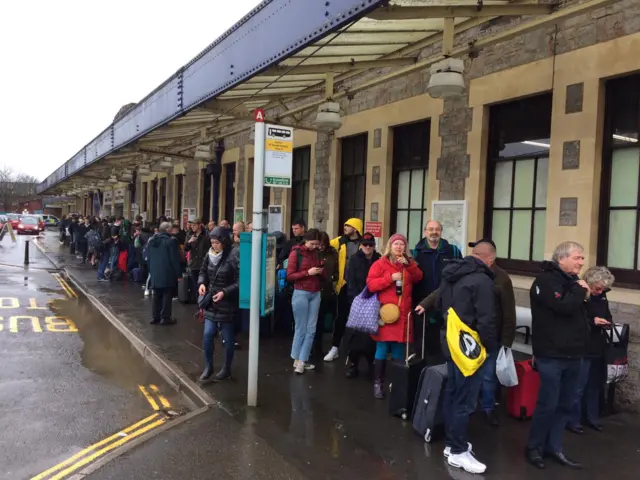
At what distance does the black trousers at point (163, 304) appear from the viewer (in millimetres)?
9320

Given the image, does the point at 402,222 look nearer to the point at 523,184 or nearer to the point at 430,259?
the point at 523,184

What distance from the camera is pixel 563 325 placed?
4012mm

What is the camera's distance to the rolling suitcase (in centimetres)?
515

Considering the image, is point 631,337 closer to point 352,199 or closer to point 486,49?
point 486,49

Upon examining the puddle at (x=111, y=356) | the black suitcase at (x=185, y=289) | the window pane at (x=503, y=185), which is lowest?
the puddle at (x=111, y=356)

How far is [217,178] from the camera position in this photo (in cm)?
1625

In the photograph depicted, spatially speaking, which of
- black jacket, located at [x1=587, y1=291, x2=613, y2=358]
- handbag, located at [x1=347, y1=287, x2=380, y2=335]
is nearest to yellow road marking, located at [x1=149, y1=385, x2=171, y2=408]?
handbag, located at [x1=347, y1=287, x2=380, y2=335]

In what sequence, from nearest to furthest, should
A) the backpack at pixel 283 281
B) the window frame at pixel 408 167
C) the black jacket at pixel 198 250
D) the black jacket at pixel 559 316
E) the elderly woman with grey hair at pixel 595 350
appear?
1. the black jacket at pixel 559 316
2. the elderly woman with grey hair at pixel 595 350
3. the backpack at pixel 283 281
4. the window frame at pixel 408 167
5. the black jacket at pixel 198 250

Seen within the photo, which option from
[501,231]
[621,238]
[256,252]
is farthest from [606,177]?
[256,252]

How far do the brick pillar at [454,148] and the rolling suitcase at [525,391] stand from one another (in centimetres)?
320

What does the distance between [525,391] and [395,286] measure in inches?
62.5

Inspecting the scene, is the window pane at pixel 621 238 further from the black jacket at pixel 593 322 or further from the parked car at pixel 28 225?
the parked car at pixel 28 225

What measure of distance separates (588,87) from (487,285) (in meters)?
3.40

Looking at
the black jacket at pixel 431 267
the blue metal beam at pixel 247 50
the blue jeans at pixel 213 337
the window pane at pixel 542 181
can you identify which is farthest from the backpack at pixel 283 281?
the window pane at pixel 542 181
